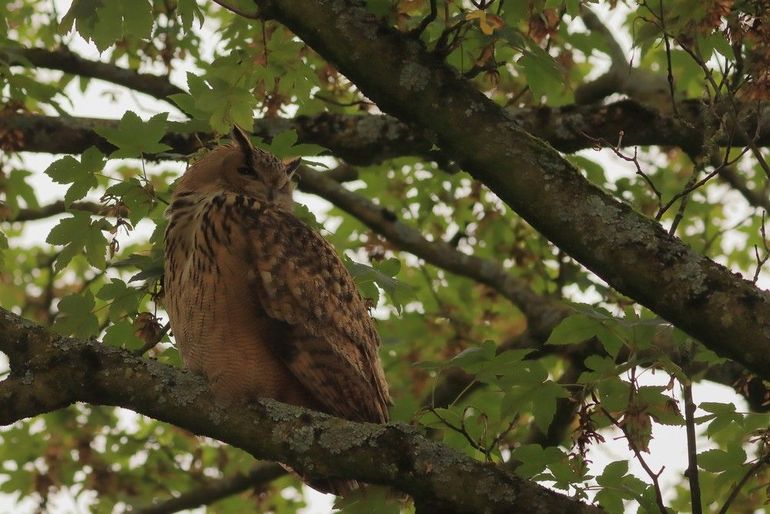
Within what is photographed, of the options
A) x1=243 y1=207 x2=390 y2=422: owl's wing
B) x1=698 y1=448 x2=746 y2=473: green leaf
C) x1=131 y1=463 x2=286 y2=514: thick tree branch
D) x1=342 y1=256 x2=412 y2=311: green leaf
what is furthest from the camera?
x1=131 y1=463 x2=286 y2=514: thick tree branch

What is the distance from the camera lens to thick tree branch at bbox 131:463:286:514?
7.00m

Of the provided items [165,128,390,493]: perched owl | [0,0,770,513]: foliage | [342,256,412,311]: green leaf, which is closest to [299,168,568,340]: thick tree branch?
[0,0,770,513]: foliage

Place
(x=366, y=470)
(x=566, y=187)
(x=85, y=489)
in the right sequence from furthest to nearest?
1. (x=85, y=489)
2. (x=566, y=187)
3. (x=366, y=470)

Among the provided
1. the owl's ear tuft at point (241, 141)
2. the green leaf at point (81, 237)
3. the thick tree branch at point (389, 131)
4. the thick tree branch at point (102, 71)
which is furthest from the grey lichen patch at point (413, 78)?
the thick tree branch at point (102, 71)

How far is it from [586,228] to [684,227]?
19.2 feet

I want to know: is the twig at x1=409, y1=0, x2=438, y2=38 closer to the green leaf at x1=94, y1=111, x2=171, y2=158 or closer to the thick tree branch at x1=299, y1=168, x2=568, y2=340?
the green leaf at x1=94, y1=111, x2=171, y2=158

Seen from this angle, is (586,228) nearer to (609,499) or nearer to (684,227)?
(609,499)

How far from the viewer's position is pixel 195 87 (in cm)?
403

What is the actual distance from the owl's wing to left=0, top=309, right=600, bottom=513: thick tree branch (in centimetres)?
90

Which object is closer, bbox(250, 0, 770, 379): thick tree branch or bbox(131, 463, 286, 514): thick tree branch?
bbox(250, 0, 770, 379): thick tree branch

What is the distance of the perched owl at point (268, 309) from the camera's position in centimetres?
407

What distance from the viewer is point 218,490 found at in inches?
285

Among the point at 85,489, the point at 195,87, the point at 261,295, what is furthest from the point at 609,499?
the point at 85,489

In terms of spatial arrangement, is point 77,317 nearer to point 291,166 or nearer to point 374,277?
point 374,277
